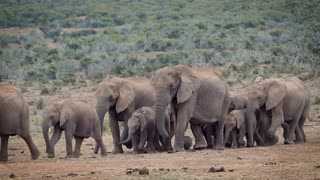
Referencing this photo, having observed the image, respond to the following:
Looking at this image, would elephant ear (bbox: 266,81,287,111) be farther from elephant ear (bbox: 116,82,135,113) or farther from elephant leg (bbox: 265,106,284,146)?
elephant ear (bbox: 116,82,135,113)

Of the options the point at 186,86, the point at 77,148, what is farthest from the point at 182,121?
the point at 77,148

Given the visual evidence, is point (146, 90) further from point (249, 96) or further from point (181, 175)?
point (181, 175)

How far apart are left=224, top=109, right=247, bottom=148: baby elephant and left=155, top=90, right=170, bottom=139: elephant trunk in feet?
7.90

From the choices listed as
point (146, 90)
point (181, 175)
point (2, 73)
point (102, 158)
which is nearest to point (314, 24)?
point (2, 73)

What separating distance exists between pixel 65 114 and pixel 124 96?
112 inches

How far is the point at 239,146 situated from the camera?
75.2 ft

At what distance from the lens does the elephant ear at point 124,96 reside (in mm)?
23141

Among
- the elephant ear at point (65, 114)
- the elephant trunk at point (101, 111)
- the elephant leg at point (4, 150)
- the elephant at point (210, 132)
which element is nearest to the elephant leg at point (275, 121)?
the elephant at point (210, 132)

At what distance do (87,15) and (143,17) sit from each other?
189 inches

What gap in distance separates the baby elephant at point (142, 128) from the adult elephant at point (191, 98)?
65 centimetres

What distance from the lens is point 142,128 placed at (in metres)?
21.6

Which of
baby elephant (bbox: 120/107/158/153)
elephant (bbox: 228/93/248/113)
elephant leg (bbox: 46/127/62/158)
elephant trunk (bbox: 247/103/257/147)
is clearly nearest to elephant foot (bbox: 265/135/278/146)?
elephant trunk (bbox: 247/103/257/147)

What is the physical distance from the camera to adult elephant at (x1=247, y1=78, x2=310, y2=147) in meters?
22.5

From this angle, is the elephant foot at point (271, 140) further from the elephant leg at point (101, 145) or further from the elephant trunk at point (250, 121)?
the elephant leg at point (101, 145)
